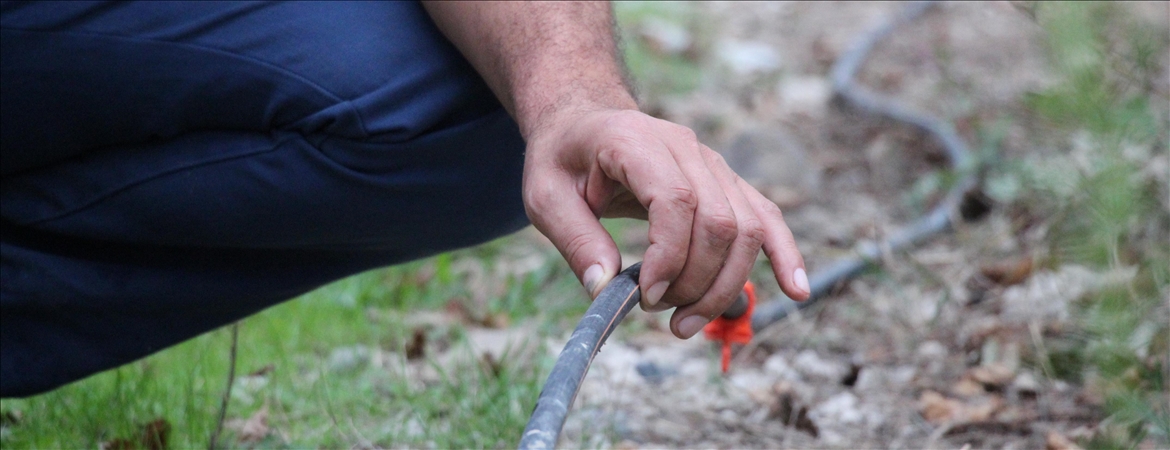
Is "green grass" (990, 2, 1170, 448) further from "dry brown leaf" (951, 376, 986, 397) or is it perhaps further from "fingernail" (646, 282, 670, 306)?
"fingernail" (646, 282, 670, 306)

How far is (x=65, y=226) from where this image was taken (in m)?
1.26

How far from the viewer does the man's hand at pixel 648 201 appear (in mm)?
849

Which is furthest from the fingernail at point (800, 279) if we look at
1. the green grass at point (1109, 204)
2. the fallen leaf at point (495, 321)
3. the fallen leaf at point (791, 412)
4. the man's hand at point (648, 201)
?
the fallen leaf at point (495, 321)

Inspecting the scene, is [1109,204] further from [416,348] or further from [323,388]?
[416,348]

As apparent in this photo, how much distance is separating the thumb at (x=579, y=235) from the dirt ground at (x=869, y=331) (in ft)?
1.44

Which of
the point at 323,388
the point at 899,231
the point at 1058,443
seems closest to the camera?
the point at 1058,443

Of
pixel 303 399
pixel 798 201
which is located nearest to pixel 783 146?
pixel 798 201

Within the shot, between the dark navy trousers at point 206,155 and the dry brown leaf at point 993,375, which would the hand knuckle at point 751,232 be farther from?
the dry brown leaf at point 993,375

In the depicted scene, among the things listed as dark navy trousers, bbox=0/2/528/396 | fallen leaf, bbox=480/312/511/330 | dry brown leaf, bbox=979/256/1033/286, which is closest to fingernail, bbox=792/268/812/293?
dark navy trousers, bbox=0/2/528/396

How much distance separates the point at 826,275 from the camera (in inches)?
84.7

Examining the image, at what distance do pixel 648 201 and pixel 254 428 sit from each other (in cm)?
81

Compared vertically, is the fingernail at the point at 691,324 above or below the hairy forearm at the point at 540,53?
below

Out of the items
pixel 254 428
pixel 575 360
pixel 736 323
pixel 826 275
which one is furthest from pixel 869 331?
pixel 575 360

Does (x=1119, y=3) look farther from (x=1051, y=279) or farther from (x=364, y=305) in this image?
(x=364, y=305)
